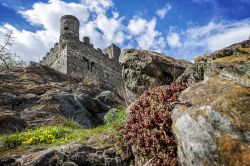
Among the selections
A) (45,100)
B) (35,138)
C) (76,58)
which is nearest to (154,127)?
(35,138)

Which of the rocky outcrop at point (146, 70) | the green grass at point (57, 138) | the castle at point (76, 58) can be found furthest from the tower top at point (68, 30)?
the green grass at point (57, 138)

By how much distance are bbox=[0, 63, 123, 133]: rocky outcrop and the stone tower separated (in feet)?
31.9

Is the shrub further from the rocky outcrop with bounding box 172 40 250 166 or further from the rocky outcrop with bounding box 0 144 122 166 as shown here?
the rocky outcrop with bounding box 0 144 122 166

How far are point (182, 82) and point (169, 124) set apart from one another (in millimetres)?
1189

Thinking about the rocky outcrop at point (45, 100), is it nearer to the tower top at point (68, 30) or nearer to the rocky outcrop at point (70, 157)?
the rocky outcrop at point (70, 157)

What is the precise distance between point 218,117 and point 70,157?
3530 millimetres

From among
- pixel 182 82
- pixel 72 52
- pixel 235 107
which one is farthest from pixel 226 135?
pixel 72 52

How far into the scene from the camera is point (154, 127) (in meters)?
6.84

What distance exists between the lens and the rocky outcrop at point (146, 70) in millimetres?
9211

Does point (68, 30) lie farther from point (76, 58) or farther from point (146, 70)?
point (146, 70)

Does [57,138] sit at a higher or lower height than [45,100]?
lower

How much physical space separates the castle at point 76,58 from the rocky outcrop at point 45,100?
8.73 metres

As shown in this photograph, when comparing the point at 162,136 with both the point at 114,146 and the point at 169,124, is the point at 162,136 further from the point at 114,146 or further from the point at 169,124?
the point at 114,146

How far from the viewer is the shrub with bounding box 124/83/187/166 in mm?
6257
